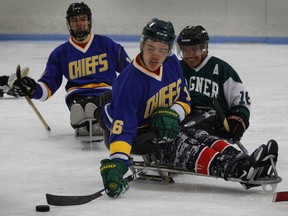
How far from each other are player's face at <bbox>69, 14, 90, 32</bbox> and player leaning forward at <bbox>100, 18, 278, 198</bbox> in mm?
1270

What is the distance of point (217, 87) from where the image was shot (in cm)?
364

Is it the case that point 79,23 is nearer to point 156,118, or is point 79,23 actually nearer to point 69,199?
point 156,118

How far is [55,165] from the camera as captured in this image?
3.77m

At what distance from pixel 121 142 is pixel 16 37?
9003 mm

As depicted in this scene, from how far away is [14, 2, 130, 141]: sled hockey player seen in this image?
446cm

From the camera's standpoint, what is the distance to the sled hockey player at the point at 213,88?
11.7 feet

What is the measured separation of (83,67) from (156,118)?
150cm

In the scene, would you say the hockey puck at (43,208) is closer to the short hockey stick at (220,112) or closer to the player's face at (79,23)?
the short hockey stick at (220,112)

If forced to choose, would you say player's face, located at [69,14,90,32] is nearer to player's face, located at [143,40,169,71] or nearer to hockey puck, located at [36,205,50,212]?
player's face, located at [143,40,169,71]

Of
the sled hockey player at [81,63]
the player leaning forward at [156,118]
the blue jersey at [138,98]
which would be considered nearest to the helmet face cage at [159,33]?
the player leaning forward at [156,118]

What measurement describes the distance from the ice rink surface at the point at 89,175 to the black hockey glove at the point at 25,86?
280mm

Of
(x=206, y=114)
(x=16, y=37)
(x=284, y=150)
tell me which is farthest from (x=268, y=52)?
(x=206, y=114)

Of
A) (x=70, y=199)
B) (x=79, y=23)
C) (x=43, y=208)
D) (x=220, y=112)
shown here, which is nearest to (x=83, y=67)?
(x=79, y=23)

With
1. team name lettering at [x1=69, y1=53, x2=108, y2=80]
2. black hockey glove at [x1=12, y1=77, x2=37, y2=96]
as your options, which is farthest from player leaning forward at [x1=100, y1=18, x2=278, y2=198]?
team name lettering at [x1=69, y1=53, x2=108, y2=80]
